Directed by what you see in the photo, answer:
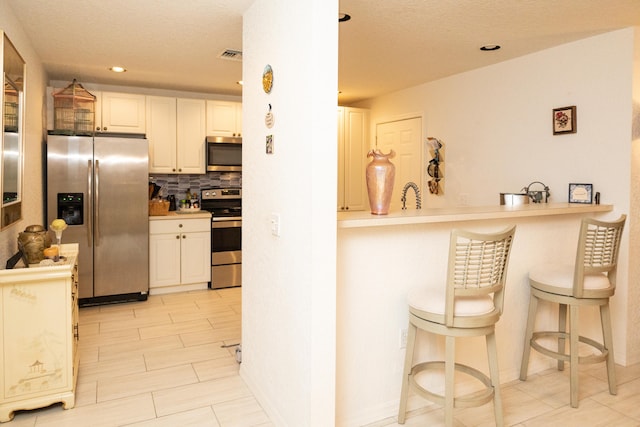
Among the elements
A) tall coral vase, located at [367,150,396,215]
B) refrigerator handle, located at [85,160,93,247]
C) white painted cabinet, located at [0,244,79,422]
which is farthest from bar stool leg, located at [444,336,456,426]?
refrigerator handle, located at [85,160,93,247]

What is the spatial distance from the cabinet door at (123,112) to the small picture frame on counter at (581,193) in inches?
171

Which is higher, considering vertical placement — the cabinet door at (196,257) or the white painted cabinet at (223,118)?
the white painted cabinet at (223,118)

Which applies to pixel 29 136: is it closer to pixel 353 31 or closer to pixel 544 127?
pixel 353 31

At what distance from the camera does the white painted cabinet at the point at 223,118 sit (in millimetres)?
5285

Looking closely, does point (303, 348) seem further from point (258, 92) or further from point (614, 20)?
point (614, 20)

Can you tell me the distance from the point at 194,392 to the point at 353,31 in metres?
2.64

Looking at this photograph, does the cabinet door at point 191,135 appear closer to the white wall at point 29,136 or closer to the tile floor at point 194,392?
the white wall at point 29,136

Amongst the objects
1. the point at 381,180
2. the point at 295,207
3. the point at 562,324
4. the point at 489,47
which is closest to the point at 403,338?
the point at 381,180

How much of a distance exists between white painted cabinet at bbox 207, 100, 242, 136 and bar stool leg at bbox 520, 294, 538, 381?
389 cm

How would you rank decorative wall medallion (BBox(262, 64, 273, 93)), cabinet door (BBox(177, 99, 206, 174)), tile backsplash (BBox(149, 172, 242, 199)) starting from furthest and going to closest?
tile backsplash (BBox(149, 172, 242, 199)), cabinet door (BBox(177, 99, 206, 174)), decorative wall medallion (BBox(262, 64, 273, 93))

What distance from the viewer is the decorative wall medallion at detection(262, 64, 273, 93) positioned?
2373mm

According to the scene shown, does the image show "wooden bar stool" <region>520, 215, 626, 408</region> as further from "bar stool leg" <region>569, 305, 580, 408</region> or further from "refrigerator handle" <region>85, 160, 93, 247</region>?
"refrigerator handle" <region>85, 160, 93, 247</region>

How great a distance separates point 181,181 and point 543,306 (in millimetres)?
4262

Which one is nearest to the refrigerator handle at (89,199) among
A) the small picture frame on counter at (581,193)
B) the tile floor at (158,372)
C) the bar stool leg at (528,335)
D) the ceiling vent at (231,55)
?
the tile floor at (158,372)
